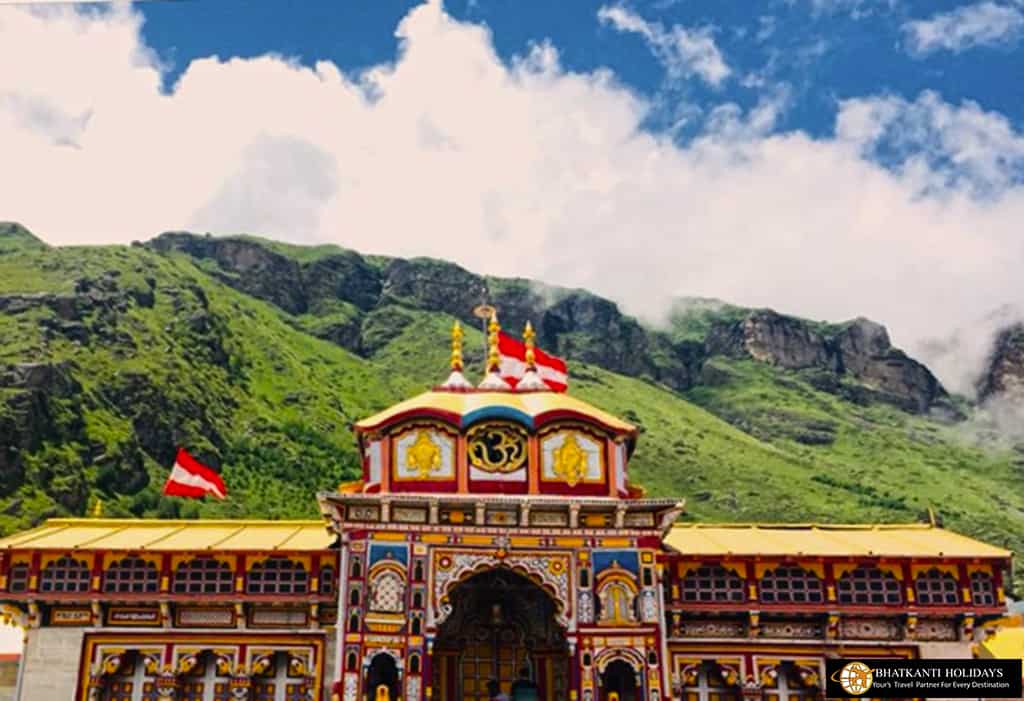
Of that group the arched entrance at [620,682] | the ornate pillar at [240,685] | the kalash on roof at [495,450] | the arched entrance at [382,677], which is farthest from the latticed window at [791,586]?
the ornate pillar at [240,685]

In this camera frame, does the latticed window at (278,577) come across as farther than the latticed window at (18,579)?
Yes

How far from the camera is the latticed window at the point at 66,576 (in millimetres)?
23156

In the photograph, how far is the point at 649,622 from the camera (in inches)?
862

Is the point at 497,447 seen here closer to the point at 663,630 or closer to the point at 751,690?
the point at 663,630

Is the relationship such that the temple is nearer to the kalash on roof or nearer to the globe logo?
the kalash on roof

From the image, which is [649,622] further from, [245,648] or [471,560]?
[245,648]


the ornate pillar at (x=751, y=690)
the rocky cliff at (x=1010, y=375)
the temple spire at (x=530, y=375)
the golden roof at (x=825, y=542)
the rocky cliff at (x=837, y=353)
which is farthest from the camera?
the rocky cliff at (x=1010, y=375)

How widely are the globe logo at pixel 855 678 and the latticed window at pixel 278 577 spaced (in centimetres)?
1378

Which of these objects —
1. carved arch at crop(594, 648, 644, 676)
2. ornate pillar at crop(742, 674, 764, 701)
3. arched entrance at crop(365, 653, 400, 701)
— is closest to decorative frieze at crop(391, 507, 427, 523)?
arched entrance at crop(365, 653, 400, 701)

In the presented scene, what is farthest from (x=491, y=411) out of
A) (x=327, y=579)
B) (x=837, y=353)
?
(x=837, y=353)

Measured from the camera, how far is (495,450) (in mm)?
22859

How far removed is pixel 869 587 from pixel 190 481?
19175 millimetres

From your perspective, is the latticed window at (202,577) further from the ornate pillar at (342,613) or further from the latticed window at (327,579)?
the ornate pillar at (342,613)

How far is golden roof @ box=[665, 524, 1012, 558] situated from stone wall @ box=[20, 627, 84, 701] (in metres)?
15.5
